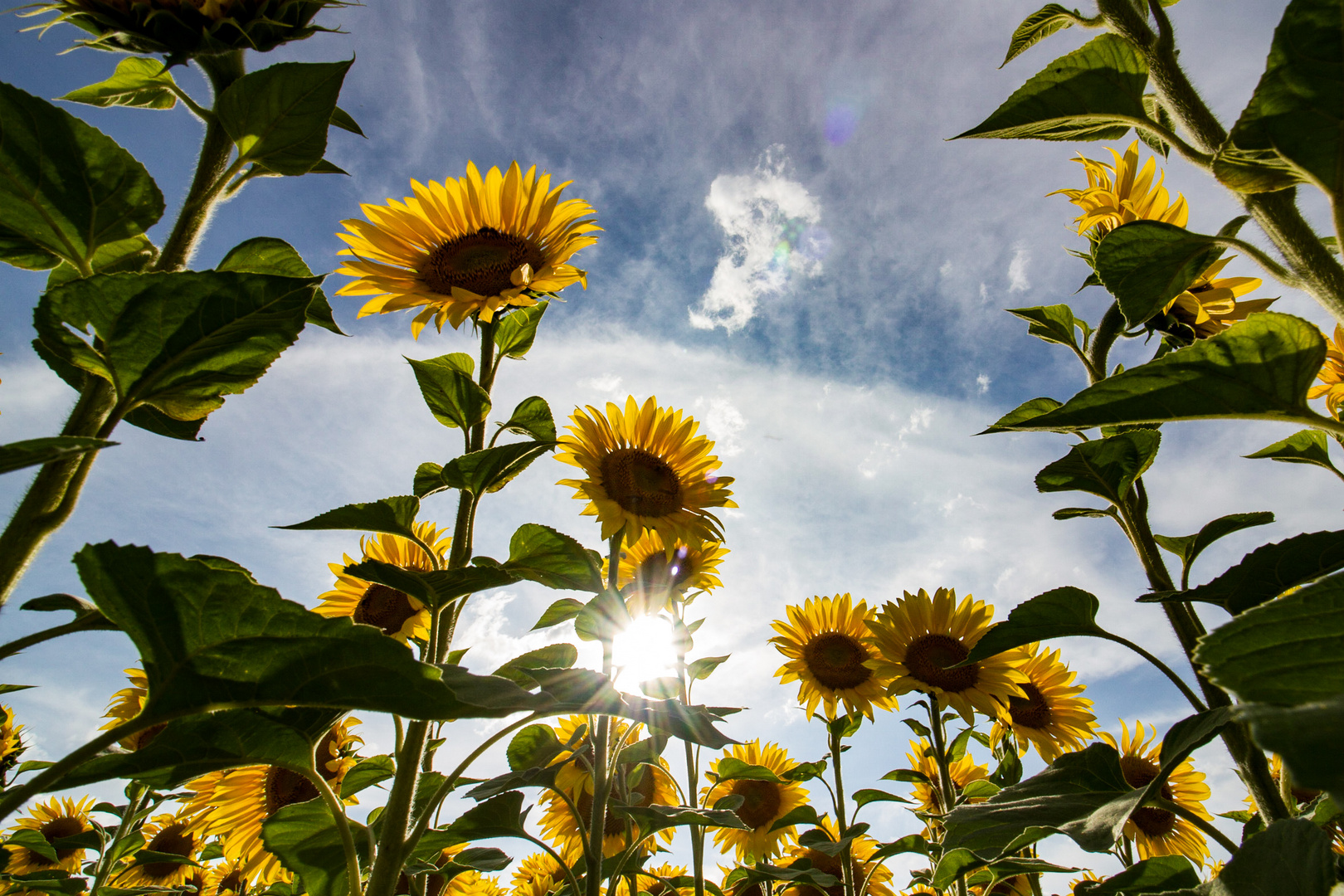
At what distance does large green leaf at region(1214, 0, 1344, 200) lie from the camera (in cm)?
73

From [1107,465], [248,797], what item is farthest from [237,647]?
[248,797]

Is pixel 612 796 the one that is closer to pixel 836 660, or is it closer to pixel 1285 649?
pixel 836 660

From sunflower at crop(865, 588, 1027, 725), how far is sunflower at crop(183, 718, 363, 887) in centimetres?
248

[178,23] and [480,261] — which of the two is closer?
[178,23]

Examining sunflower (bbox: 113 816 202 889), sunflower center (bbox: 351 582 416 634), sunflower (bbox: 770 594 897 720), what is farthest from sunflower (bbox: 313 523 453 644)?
sunflower (bbox: 113 816 202 889)

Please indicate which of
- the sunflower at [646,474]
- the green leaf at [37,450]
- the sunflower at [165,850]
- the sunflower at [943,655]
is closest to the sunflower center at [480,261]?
the sunflower at [646,474]

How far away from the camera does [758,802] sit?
4266 mm

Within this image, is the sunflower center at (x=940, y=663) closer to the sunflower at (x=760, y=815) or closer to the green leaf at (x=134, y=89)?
the sunflower at (x=760, y=815)

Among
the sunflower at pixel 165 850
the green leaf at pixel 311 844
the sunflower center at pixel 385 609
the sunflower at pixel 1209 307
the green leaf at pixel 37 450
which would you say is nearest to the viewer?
the green leaf at pixel 37 450

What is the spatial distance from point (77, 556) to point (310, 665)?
9.1 inches

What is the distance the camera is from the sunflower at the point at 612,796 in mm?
2764

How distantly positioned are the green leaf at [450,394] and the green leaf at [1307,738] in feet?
4.75

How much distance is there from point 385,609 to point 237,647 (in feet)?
6.16

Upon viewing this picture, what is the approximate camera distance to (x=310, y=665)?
2.23 ft
